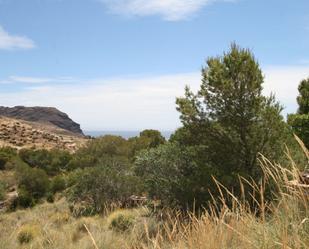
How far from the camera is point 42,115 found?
14225 centimetres

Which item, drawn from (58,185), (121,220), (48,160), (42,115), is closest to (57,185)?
(58,185)

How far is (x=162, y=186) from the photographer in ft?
62.4

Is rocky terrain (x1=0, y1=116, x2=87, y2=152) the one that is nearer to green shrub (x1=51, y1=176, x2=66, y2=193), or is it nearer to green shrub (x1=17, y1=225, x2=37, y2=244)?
green shrub (x1=51, y1=176, x2=66, y2=193)

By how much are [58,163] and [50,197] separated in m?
14.7

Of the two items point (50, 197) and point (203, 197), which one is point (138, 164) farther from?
point (50, 197)

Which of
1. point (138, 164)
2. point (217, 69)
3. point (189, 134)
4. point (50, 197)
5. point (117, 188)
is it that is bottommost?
point (50, 197)

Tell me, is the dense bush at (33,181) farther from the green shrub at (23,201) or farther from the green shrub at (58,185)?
the green shrub at (23,201)

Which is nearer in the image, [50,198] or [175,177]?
[175,177]

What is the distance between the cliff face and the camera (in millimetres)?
137375

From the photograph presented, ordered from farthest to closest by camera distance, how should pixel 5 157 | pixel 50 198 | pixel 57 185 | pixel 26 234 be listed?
pixel 5 157
pixel 57 185
pixel 50 198
pixel 26 234

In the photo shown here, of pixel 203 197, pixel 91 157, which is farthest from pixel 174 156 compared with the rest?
pixel 91 157

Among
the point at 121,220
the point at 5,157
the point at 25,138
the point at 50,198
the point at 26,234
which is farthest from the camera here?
the point at 25,138

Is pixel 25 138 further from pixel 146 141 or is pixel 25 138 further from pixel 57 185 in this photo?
pixel 57 185

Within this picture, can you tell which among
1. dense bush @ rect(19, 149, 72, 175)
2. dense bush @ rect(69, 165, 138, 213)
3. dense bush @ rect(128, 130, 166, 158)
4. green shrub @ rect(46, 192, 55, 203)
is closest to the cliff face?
dense bush @ rect(19, 149, 72, 175)
